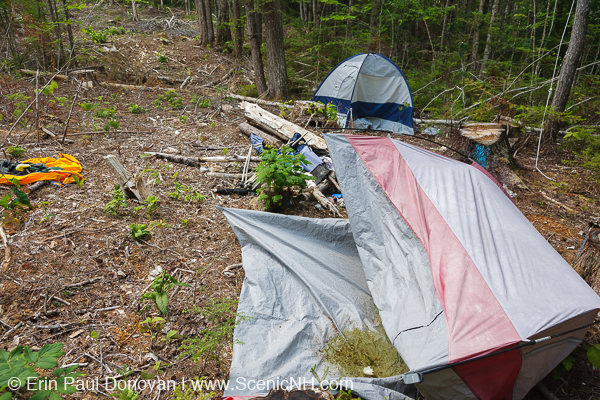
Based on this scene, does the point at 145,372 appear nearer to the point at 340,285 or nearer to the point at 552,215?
the point at 340,285

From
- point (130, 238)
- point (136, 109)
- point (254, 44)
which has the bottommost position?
point (130, 238)

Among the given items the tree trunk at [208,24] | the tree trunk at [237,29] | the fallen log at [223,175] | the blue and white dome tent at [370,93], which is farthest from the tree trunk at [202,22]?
the fallen log at [223,175]

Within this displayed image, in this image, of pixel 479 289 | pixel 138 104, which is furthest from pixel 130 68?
pixel 479 289

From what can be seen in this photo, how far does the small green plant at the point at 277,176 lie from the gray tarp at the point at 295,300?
1.52ft

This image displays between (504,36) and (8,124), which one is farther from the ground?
(504,36)

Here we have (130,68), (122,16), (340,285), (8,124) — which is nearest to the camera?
(340,285)

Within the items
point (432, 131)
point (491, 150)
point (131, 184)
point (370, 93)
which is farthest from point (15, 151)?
point (432, 131)

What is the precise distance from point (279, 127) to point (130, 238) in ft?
10.8

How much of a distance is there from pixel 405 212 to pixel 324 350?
1.30 metres

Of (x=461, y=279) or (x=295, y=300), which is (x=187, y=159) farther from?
(x=461, y=279)

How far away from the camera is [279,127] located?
5.78 m

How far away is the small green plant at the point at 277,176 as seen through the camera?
3.86 m

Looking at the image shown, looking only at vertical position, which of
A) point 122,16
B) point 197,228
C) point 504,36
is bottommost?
point 197,228

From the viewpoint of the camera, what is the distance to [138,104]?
7359 millimetres
